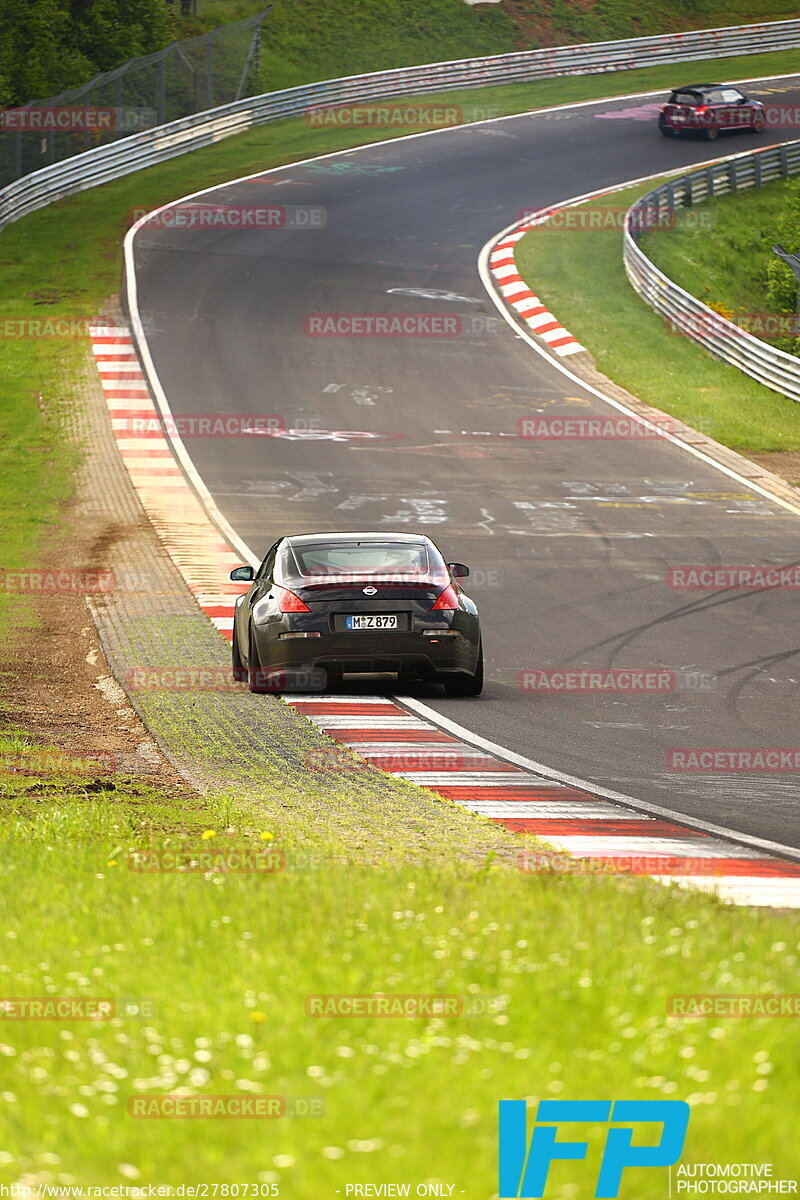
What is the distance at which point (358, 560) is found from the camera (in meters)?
14.1

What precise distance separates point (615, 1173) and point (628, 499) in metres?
21.1

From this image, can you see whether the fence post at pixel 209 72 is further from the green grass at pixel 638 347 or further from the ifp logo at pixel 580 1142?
Answer: the ifp logo at pixel 580 1142

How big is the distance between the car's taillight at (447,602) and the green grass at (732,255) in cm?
2496

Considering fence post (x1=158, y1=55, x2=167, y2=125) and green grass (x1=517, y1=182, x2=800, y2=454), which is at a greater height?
fence post (x1=158, y1=55, x2=167, y2=125)

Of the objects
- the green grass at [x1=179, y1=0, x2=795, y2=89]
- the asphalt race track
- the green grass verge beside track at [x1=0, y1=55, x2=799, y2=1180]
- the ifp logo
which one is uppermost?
the green grass at [x1=179, y1=0, x2=795, y2=89]

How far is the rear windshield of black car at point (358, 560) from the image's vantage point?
1383 cm

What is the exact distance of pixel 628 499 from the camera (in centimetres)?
2431

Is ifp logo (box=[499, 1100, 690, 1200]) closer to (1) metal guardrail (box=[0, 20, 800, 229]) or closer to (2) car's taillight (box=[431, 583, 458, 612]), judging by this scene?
(2) car's taillight (box=[431, 583, 458, 612])

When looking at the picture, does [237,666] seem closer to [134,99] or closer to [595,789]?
[595,789]

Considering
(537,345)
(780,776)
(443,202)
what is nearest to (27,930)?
(780,776)

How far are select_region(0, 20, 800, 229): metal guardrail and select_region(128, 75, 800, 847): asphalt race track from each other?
4424mm

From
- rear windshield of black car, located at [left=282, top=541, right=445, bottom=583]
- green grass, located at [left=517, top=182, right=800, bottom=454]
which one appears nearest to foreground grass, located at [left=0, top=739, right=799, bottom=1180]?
rear windshield of black car, located at [left=282, top=541, right=445, bottom=583]

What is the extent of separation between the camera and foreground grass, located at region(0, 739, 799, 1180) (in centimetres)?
378

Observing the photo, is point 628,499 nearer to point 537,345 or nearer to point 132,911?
point 537,345
